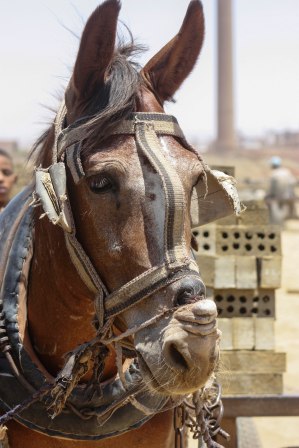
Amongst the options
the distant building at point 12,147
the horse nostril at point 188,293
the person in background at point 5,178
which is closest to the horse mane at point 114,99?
the horse nostril at point 188,293

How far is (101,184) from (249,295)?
4.31 m

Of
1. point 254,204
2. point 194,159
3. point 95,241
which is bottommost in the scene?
point 254,204

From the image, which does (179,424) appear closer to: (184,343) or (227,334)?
(184,343)

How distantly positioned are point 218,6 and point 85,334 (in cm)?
5858

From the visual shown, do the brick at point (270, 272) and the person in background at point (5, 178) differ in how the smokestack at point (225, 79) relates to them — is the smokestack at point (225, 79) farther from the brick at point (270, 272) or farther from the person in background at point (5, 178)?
the person in background at point (5, 178)

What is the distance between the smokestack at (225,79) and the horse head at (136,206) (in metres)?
56.9

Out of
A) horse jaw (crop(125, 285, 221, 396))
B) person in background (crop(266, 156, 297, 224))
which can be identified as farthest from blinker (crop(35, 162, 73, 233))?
person in background (crop(266, 156, 297, 224))

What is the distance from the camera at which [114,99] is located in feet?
8.44

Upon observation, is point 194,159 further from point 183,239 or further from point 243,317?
point 243,317

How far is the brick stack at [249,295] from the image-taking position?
→ 6.46 m

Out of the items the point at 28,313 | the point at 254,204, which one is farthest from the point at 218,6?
the point at 28,313

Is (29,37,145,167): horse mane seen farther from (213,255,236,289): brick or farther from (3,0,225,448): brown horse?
(213,255,236,289): brick

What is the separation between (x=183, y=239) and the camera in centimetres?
241

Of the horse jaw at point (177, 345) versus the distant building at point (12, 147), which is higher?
the horse jaw at point (177, 345)
